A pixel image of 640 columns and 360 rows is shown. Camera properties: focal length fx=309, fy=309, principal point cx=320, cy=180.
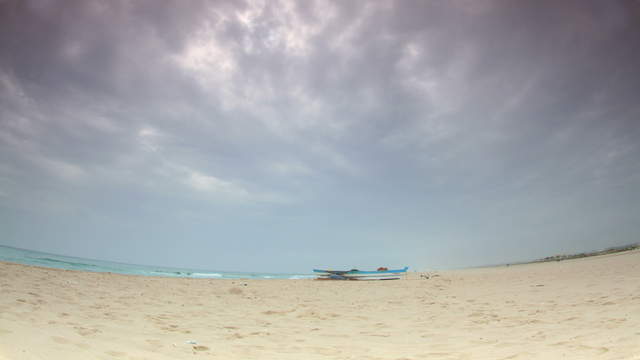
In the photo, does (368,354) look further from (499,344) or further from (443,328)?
(443,328)

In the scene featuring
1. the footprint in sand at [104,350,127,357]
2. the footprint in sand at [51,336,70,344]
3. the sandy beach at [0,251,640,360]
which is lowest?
the sandy beach at [0,251,640,360]

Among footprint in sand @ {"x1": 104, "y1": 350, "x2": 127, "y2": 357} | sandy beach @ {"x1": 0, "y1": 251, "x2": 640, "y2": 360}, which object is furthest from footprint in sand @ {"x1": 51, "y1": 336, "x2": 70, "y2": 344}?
footprint in sand @ {"x1": 104, "y1": 350, "x2": 127, "y2": 357}

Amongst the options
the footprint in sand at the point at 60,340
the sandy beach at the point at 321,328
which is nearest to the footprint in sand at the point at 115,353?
the sandy beach at the point at 321,328

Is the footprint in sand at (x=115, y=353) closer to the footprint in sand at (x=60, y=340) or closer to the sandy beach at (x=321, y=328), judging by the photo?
the sandy beach at (x=321, y=328)

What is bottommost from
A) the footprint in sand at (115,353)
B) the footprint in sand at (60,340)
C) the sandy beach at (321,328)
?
the sandy beach at (321,328)

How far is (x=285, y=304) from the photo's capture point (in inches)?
483

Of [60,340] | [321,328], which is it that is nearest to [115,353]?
[60,340]

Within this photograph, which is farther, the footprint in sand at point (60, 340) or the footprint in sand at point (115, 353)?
the footprint in sand at point (60, 340)

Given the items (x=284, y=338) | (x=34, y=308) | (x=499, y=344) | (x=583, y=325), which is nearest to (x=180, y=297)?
(x=34, y=308)

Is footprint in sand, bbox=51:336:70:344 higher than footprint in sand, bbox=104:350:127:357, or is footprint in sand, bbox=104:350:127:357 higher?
footprint in sand, bbox=51:336:70:344

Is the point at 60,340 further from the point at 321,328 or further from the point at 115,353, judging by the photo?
the point at 321,328

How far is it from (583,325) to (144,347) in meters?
8.36

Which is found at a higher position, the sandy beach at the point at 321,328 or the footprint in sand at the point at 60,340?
the footprint in sand at the point at 60,340

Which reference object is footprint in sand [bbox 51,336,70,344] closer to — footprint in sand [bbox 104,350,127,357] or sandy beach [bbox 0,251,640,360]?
sandy beach [bbox 0,251,640,360]
